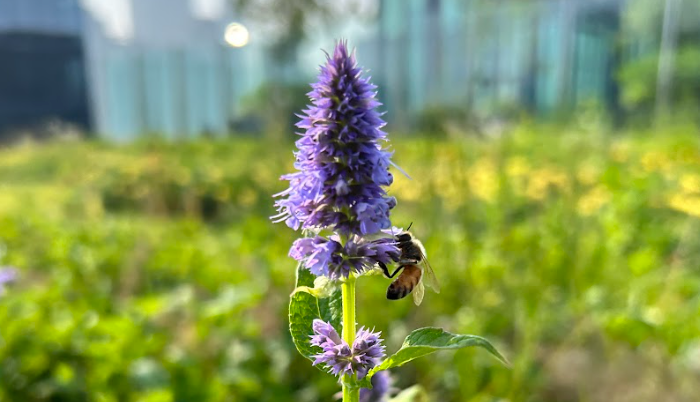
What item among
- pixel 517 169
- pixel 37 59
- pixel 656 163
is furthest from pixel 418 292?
pixel 37 59

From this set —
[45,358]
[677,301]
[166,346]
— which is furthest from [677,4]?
[45,358]

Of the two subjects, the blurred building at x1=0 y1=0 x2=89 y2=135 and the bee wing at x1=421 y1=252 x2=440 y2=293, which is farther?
the blurred building at x1=0 y1=0 x2=89 y2=135

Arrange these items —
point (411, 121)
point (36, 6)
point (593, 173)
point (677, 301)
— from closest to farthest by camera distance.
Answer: point (677, 301)
point (593, 173)
point (36, 6)
point (411, 121)

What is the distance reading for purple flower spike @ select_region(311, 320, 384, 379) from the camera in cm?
44

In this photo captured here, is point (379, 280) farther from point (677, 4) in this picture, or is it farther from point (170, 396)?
point (677, 4)

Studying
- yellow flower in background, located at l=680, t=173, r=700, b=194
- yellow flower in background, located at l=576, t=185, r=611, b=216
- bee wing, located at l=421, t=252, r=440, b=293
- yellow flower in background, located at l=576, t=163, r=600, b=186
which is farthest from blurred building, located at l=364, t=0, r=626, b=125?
bee wing, located at l=421, t=252, r=440, b=293

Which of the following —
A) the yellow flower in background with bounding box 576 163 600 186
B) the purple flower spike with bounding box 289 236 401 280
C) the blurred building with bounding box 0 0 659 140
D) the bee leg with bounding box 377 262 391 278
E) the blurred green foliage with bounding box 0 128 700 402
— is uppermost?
the blurred building with bounding box 0 0 659 140

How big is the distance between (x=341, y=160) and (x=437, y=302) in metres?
1.75

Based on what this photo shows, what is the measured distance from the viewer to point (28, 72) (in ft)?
18.5

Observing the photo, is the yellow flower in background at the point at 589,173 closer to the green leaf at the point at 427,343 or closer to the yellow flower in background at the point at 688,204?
the yellow flower in background at the point at 688,204

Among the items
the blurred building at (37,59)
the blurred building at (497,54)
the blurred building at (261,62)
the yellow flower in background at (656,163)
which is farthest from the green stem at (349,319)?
the blurred building at (37,59)

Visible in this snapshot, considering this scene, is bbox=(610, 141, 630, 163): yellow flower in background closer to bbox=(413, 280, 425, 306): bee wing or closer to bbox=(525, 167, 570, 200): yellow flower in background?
bbox=(525, 167, 570, 200): yellow flower in background

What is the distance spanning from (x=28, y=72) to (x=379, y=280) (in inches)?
208

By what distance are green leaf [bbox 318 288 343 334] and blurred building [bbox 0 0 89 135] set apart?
20.1 feet
